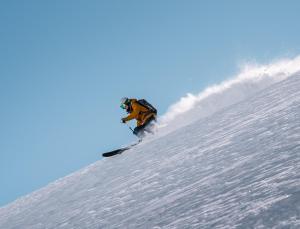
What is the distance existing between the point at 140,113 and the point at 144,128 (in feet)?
2.87

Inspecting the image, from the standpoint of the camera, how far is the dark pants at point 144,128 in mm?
20297

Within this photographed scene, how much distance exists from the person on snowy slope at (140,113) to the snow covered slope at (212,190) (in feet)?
12.3

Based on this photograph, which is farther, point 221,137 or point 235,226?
point 221,137

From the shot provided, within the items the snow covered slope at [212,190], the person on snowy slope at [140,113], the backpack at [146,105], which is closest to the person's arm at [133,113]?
the person on snowy slope at [140,113]

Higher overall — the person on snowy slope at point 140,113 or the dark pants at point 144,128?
the person on snowy slope at point 140,113

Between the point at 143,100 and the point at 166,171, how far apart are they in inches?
315

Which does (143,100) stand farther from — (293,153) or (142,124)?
(293,153)

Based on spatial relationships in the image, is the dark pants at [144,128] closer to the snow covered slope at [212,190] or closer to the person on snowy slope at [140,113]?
the person on snowy slope at [140,113]

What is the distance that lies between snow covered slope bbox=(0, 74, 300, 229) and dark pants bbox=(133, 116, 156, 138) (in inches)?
154

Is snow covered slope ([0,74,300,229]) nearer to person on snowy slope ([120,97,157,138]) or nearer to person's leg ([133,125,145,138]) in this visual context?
person on snowy slope ([120,97,157,138])

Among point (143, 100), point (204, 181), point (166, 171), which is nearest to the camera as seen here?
point (204, 181)

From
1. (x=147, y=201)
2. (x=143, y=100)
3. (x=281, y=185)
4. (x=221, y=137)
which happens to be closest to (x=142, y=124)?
(x=143, y=100)

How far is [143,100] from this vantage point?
20125 mm

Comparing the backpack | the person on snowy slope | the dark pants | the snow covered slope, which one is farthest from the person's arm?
the snow covered slope
